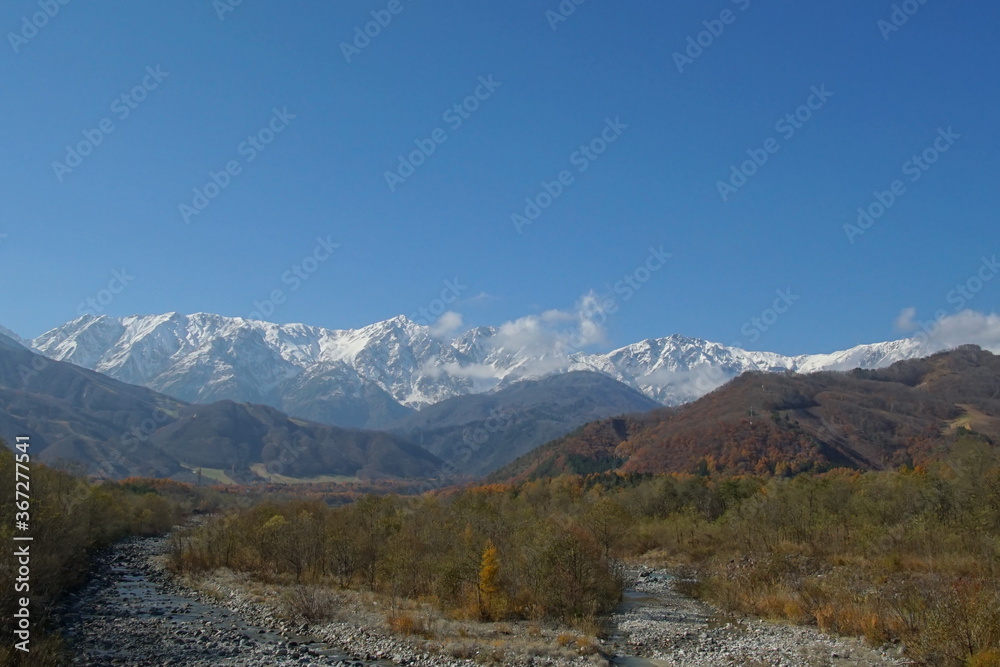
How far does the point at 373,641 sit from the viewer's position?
3481cm

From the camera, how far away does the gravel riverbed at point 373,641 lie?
30.9 meters

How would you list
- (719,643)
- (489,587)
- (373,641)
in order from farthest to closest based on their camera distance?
(489,587)
(373,641)
(719,643)

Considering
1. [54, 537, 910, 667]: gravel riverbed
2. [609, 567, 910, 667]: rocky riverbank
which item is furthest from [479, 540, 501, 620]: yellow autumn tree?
[609, 567, 910, 667]: rocky riverbank

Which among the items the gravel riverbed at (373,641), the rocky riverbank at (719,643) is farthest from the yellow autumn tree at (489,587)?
the rocky riverbank at (719,643)

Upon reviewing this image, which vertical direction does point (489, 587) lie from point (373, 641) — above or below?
above

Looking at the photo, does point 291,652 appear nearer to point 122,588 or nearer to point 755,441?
point 122,588

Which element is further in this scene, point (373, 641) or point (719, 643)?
point (373, 641)

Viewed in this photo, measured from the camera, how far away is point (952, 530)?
182 ft

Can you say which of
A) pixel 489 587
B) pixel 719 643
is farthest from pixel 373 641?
pixel 719 643

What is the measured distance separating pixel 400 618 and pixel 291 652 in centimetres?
635

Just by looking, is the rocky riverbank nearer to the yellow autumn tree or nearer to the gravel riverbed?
the gravel riverbed

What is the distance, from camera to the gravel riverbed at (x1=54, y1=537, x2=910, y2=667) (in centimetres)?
3086

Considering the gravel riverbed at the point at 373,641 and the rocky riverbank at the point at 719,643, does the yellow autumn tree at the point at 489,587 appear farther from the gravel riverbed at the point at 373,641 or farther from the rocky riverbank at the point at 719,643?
the rocky riverbank at the point at 719,643

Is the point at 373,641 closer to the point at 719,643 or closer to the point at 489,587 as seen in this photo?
the point at 489,587
